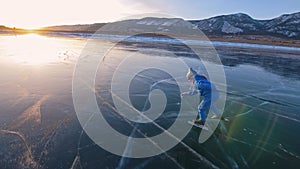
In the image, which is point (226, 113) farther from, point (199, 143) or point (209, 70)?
point (209, 70)

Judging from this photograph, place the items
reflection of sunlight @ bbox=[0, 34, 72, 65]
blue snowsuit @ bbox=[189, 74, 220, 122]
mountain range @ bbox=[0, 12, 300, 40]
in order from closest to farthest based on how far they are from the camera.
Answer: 1. blue snowsuit @ bbox=[189, 74, 220, 122]
2. reflection of sunlight @ bbox=[0, 34, 72, 65]
3. mountain range @ bbox=[0, 12, 300, 40]

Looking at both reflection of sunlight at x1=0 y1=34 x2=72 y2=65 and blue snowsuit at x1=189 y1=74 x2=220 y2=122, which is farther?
reflection of sunlight at x1=0 y1=34 x2=72 y2=65

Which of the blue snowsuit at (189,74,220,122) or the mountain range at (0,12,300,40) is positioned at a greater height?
the mountain range at (0,12,300,40)

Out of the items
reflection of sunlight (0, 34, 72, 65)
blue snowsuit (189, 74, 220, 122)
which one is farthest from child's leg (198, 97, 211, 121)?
reflection of sunlight (0, 34, 72, 65)

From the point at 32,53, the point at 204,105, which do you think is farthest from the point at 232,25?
the point at 204,105

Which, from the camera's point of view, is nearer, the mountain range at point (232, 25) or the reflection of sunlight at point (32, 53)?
the reflection of sunlight at point (32, 53)

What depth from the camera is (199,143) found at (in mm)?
4473

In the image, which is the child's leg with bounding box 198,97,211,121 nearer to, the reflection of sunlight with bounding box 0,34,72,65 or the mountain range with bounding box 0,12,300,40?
the reflection of sunlight with bounding box 0,34,72,65

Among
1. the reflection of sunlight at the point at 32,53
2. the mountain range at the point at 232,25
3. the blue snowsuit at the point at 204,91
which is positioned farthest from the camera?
the mountain range at the point at 232,25

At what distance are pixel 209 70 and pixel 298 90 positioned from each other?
14.4 ft

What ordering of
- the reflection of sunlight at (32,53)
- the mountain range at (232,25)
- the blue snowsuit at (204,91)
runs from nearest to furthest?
the blue snowsuit at (204,91) < the reflection of sunlight at (32,53) < the mountain range at (232,25)

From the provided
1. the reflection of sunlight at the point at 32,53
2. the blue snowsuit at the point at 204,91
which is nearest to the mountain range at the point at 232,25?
the reflection of sunlight at the point at 32,53

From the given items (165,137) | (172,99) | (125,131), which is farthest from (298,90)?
(125,131)

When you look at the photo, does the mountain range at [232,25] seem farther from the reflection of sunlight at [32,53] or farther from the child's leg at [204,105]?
the child's leg at [204,105]
